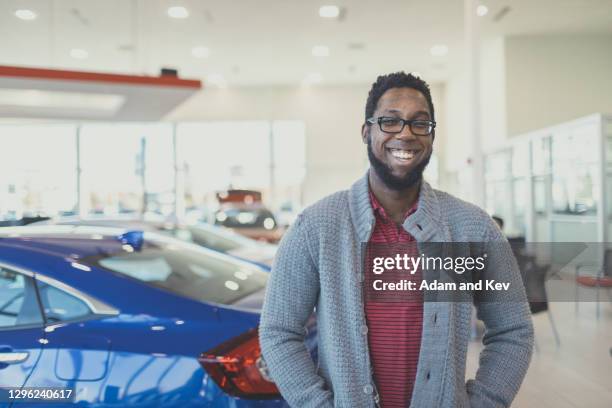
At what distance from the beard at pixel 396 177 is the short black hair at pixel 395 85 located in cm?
11

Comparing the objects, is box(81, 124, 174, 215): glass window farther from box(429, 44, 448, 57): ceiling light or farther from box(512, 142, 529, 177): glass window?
box(512, 142, 529, 177): glass window

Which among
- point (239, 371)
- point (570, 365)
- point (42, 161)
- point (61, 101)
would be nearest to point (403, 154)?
point (239, 371)

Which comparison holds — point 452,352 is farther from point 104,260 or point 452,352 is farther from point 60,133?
point 60,133

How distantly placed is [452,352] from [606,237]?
7551 mm

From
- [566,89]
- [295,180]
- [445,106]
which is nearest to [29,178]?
[295,180]

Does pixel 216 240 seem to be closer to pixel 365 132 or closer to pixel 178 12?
pixel 365 132

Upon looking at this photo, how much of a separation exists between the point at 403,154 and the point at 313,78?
47.2ft

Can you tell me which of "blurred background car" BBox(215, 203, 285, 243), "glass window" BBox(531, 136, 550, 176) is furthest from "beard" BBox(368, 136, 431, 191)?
"glass window" BBox(531, 136, 550, 176)

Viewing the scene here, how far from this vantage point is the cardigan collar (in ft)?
4.27

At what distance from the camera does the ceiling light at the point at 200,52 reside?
483 inches

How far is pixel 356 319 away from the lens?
4.10 ft

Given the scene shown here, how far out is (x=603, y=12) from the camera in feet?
28.3

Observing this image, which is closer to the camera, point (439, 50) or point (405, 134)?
point (405, 134)

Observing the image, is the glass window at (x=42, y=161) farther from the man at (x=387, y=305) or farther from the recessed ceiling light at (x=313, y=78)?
the man at (x=387, y=305)
